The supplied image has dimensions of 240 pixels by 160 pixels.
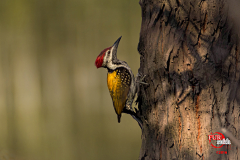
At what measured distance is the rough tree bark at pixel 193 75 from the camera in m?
0.92

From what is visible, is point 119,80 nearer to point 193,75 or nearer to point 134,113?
point 134,113

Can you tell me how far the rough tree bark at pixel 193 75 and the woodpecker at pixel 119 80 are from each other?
0.40 meters

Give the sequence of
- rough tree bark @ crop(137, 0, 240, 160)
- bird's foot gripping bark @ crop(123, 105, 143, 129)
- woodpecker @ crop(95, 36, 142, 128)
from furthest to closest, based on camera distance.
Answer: woodpecker @ crop(95, 36, 142, 128) → bird's foot gripping bark @ crop(123, 105, 143, 129) → rough tree bark @ crop(137, 0, 240, 160)

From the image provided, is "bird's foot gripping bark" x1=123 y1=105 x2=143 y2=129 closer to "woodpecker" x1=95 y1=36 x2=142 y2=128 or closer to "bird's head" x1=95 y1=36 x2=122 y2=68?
"woodpecker" x1=95 y1=36 x2=142 y2=128

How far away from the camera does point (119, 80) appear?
1.50 meters

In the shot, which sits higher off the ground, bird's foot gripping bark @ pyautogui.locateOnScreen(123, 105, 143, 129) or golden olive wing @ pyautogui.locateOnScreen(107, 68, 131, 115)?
golden olive wing @ pyautogui.locateOnScreen(107, 68, 131, 115)

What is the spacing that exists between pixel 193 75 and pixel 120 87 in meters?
0.67

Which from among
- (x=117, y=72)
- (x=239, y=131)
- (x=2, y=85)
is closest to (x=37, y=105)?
(x=2, y=85)

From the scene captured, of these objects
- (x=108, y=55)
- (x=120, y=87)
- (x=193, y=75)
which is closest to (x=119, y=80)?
(x=120, y=87)

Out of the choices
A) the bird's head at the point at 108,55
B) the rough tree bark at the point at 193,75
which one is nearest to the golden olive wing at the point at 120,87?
the bird's head at the point at 108,55

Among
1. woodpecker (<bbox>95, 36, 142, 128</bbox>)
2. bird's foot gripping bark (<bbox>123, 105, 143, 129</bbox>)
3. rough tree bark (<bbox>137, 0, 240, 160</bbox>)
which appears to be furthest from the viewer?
woodpecker (<bbox>95, 36, 142, 128</bbox>)

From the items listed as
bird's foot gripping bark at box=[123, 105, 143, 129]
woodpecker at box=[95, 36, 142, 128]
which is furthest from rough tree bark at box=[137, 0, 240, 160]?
woodpecker at box=[95, 36, 142, 128]

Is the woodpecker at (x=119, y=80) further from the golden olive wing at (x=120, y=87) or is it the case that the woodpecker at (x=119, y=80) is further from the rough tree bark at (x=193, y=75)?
the rough tree bark at (x=193, y=75)

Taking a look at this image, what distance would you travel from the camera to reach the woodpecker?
147 centimetres
